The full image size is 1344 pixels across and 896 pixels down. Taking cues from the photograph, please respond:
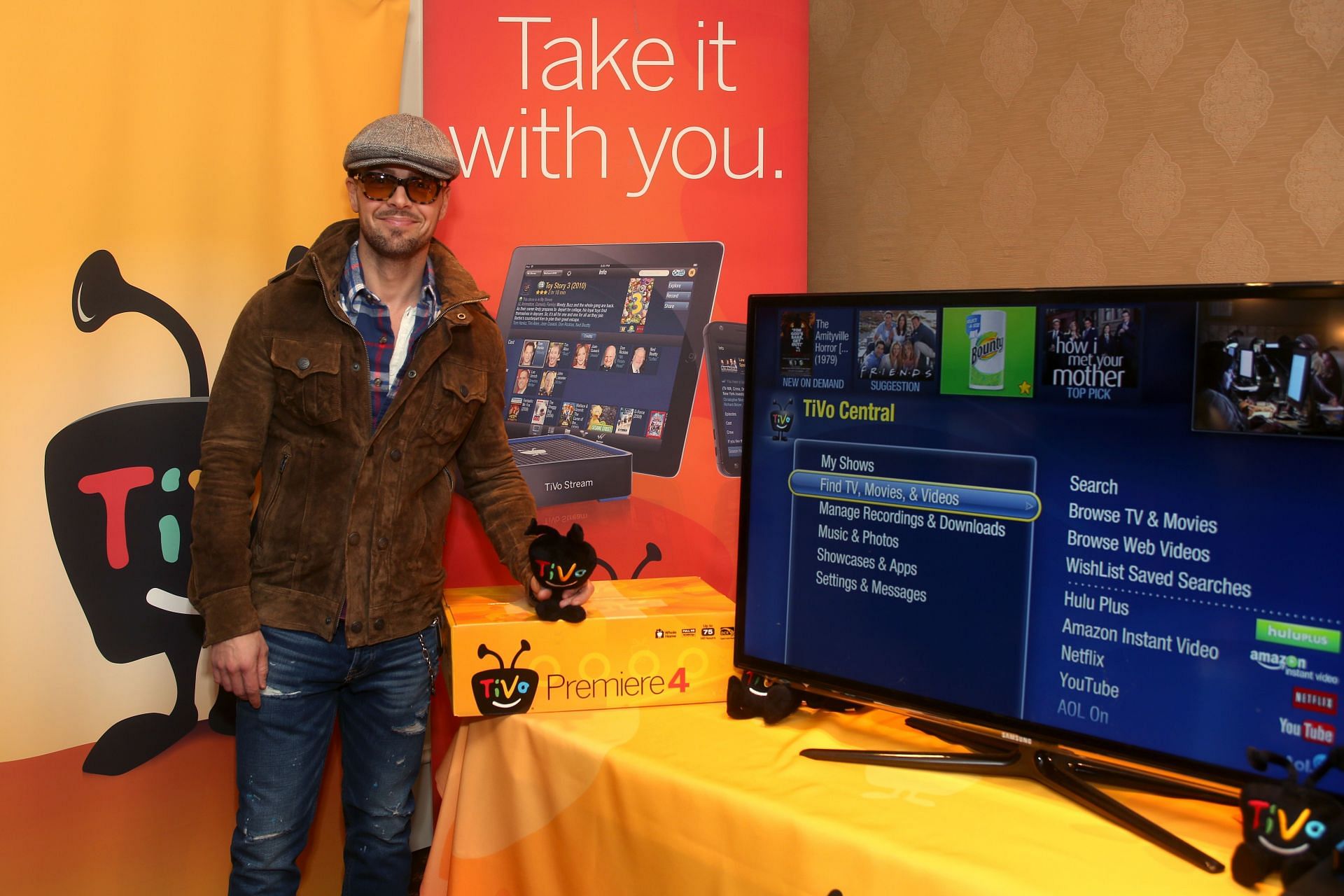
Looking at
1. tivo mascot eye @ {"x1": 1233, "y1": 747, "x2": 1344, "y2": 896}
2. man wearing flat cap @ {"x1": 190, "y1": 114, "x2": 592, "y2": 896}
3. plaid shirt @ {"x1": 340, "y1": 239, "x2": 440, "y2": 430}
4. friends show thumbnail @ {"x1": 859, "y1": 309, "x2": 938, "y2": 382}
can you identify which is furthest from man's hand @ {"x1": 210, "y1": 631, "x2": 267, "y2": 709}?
tivo mascot eye @ {"x1": 1233, "y1": 747, "x2": 1344, "y2": 896}

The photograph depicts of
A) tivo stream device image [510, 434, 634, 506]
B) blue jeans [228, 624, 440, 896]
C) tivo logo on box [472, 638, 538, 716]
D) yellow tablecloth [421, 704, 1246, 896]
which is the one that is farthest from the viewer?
tivo stream device image [510, 434, 634, 506]

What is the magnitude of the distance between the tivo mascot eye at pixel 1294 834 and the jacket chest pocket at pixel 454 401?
1386 mm

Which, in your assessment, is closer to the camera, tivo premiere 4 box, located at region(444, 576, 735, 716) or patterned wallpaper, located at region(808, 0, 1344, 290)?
tivo premiere 4 box, located at region(444, 576, 735, 716)

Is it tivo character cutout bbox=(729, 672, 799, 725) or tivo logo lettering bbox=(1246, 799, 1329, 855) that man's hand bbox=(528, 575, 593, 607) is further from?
tivo logo lettering bbox=(1246, 799, 1329, 855)

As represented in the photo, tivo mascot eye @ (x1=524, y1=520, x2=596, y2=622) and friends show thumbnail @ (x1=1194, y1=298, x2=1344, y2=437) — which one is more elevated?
friends show thumbnail @ (x1=1194, y1=298, x2=1344, y2=437)

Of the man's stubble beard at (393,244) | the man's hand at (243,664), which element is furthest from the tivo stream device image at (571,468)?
the man's hand at (243,664)

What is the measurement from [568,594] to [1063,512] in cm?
85

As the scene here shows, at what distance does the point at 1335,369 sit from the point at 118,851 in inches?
96.6

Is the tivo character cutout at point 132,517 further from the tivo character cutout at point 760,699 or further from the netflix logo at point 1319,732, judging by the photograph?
the netflix logo at point 1319,732

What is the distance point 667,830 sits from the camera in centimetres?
137

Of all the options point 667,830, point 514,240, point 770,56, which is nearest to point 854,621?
point 667,830

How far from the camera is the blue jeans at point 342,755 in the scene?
1700 millimetres

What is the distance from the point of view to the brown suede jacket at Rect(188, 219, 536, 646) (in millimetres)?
1651

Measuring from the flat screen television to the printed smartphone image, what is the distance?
32.5 inches
